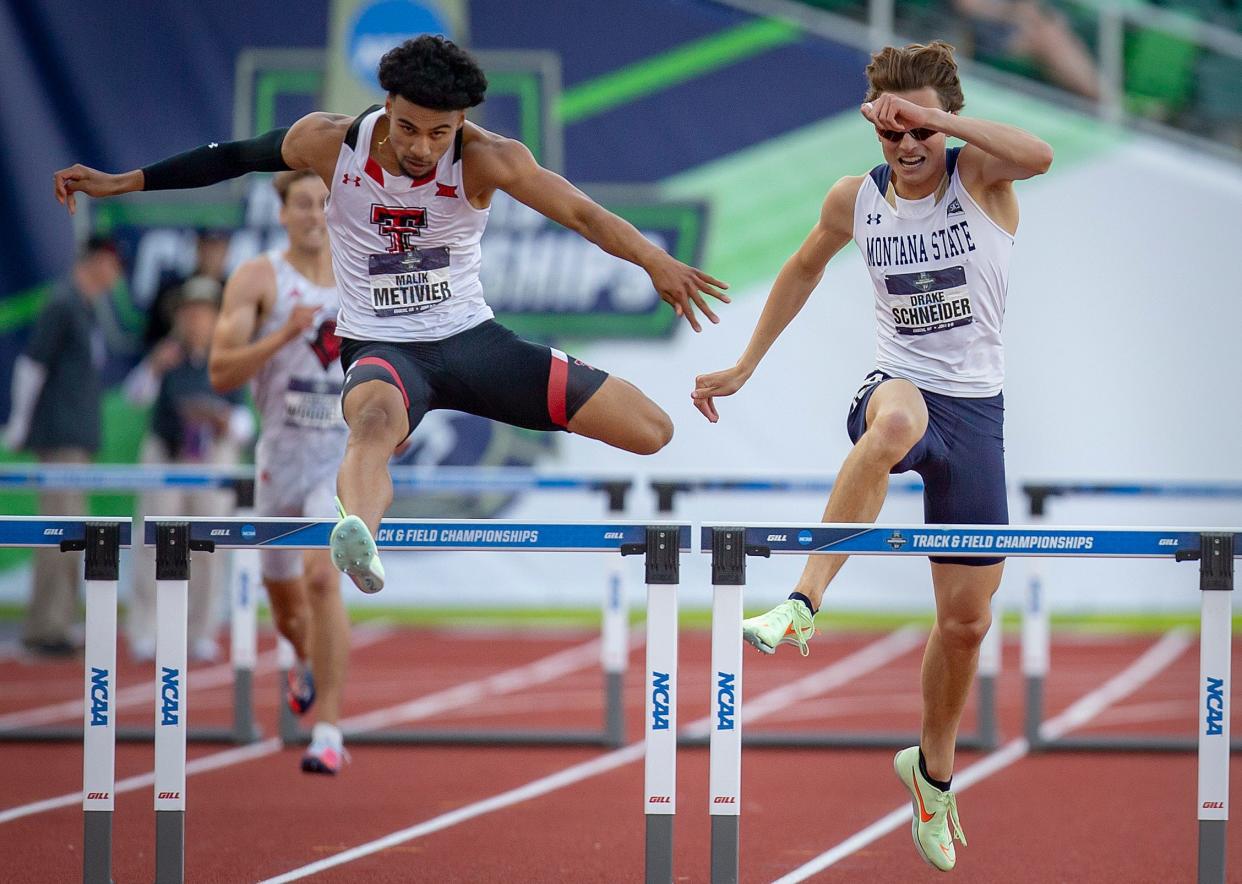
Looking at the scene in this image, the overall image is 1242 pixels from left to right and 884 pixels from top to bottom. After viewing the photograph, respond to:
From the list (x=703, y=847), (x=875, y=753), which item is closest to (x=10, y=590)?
(x=875, y=753)

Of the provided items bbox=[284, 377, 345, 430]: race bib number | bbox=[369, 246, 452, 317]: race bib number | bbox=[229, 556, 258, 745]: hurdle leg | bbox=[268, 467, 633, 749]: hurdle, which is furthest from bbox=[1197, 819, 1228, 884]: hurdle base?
bbox=[229, 556, 258, 745]: hurdle leg

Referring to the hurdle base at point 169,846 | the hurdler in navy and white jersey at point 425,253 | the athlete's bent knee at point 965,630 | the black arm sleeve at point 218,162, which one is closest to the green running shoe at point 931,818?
the athlete's bent knee at point 965,630

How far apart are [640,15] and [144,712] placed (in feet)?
20.2

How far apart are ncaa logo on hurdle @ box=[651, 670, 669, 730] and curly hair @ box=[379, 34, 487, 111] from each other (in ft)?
5.43

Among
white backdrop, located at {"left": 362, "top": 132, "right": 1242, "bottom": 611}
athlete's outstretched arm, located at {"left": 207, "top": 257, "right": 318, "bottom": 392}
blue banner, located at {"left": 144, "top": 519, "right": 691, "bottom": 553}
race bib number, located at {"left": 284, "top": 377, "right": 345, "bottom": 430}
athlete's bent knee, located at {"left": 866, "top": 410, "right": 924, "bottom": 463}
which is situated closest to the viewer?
blue banner, located at {"left": 144, "top": 519, "right": 691, "bottom": 553}

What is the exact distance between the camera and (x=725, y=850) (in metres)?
4.21

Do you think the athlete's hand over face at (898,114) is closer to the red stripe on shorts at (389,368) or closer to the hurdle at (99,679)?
the red stripe on shorts at (389,368)

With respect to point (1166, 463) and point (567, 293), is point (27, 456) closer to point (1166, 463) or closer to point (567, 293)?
point (567, 293)

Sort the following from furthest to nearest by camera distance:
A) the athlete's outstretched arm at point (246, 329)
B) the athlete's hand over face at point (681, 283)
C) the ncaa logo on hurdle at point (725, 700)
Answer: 1. the athlete's outstretched arm at point (246, 329)
2. the athlete's hand over face at point (681, 283)
3. the ncaa logo on hurdle at point (725, 700)

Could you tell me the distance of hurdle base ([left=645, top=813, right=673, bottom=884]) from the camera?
4.23 meters

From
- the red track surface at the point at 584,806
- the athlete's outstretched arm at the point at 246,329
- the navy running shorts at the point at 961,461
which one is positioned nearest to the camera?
the navy running shorts at the point at 961,461

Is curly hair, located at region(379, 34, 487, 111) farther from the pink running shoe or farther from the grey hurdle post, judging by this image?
the pink running shoe

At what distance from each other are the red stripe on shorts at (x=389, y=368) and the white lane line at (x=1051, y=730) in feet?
6.22

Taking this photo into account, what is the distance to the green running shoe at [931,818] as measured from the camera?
4660 mm
